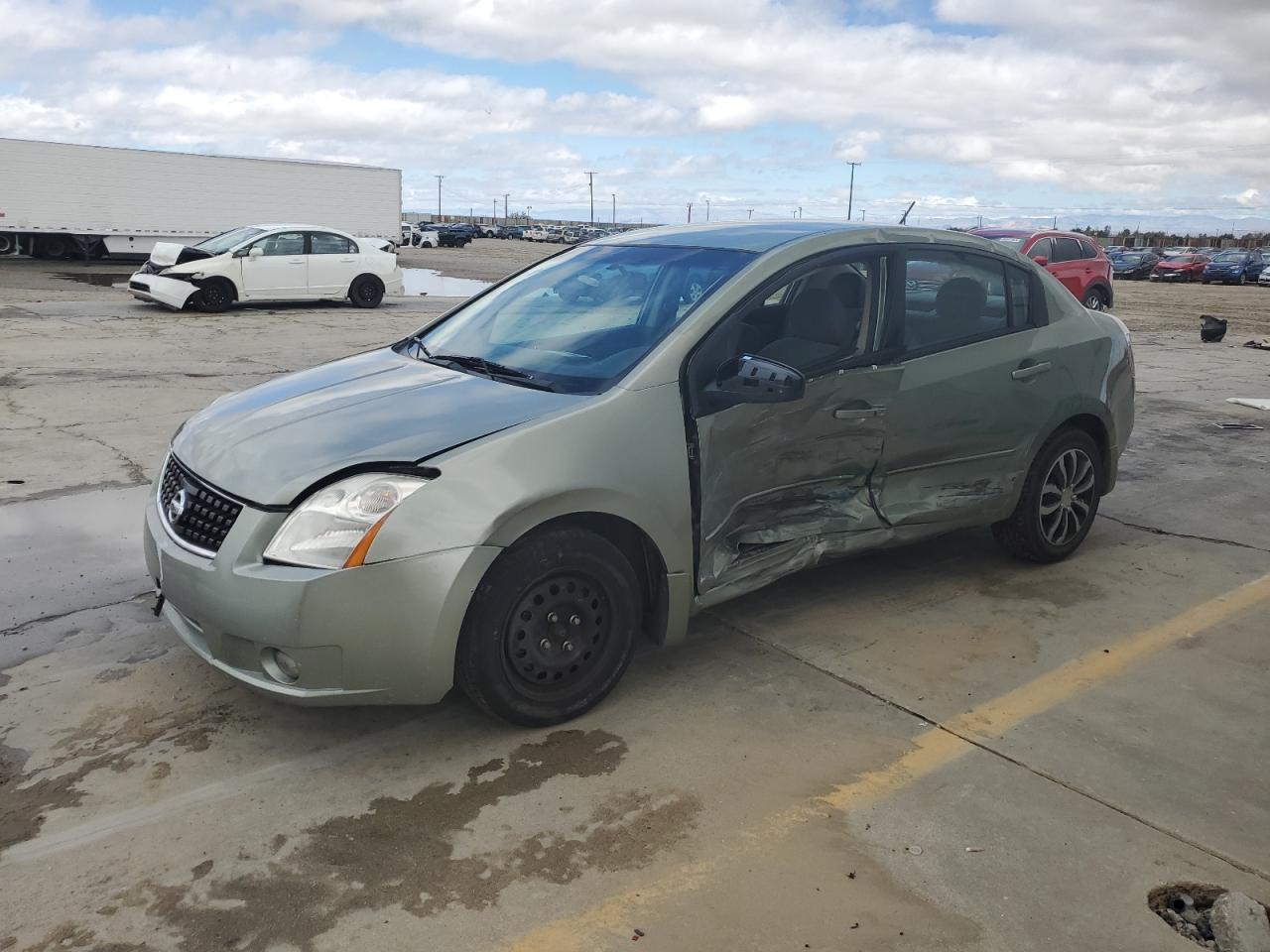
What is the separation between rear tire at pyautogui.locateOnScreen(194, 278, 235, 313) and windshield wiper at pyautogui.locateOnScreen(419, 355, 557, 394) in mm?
14100

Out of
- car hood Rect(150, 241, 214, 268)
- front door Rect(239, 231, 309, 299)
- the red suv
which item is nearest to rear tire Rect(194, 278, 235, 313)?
front door Rect(239, 231, 309, 299)

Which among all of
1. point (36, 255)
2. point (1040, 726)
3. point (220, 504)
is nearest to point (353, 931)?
point (220, 504)

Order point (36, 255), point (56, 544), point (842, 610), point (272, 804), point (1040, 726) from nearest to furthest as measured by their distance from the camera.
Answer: point (272, 804) → point (1040, 726) → point (842, 610) → point (56, 544) → point (36, 255)

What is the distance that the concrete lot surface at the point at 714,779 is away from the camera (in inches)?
103

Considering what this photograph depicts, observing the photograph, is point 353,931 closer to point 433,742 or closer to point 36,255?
point 433,742

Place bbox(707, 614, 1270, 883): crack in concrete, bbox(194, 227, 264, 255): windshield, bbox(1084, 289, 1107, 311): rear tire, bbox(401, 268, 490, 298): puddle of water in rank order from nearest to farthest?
bbox(707, 614, 1270, 883): crack in concrete < bbox(194, 227, 264, 255): windshield < bbox(1084, 289, 1107, 311): rear tire < bbox(401, 268, 490, 298): puddle of water

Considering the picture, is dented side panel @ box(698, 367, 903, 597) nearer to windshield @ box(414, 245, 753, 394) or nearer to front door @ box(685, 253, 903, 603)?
front door @ box(685, 253, 903, 603)

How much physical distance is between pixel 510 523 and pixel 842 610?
1.95 meters

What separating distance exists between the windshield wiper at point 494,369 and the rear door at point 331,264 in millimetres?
15094

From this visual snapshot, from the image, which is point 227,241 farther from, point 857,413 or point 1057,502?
point 857,413

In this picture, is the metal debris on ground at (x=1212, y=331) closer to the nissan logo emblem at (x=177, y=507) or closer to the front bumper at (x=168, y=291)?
the front bumper at (x=168, y=291)

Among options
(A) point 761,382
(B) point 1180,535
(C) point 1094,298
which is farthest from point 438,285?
(A) point 761,382

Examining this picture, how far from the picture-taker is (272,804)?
308 centimetres

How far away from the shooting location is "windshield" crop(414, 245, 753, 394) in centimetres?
383
